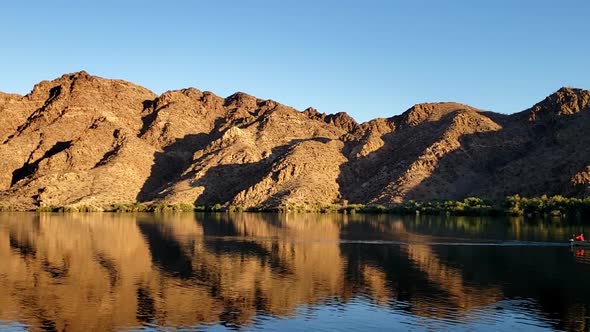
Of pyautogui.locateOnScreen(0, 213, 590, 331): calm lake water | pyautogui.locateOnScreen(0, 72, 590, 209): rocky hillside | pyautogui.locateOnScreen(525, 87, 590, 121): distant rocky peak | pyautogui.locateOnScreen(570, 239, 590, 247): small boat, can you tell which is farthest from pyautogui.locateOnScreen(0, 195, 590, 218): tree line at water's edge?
pyautogui.locateOnScreen(570, 239, 590, 247): small boat

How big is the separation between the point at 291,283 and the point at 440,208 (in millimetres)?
105029

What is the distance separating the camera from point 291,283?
137 ft

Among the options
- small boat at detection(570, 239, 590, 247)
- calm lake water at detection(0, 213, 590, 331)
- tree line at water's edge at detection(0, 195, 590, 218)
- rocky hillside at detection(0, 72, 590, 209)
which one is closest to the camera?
calm lake water at detection(0, 213, 590, 331)

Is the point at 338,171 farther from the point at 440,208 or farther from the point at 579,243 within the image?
the point at 579,243

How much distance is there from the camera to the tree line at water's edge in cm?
A: 12512

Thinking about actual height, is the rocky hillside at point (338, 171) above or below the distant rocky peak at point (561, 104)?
below

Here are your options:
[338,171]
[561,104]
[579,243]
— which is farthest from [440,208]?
[579,243]

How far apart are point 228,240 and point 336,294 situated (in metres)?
33.9

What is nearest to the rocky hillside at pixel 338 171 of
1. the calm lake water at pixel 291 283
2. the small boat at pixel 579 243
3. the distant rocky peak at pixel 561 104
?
the distant rocky peak at pixel 561 104

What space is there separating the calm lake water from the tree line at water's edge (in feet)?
185

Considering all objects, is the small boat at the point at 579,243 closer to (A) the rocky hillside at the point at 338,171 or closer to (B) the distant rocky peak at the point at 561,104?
(A) the rocky hillside at the point at 338,171

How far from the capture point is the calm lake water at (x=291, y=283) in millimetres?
31094

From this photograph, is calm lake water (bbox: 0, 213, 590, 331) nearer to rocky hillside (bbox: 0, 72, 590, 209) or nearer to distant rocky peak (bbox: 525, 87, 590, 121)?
rocky hillside (bbox: 0, 72, 590, 209)

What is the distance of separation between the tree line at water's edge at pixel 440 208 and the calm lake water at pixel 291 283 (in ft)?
185
